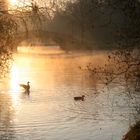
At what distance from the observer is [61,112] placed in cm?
2000

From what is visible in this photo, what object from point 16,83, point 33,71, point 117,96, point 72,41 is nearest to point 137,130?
point 117,96

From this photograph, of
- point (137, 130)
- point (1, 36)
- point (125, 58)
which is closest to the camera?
point (125, 58)

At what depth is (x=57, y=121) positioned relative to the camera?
59.4 feet

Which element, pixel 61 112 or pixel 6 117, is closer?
pixel 6 117

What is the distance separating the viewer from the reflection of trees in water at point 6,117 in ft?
52.4

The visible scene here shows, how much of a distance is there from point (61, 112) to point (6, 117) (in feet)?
8.15

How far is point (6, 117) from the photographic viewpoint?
1911 cm

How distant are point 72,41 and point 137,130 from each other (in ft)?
140

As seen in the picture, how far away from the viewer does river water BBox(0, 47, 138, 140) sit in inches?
625

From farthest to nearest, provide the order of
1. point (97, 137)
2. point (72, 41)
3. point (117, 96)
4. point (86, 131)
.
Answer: point (72, 41), point (117, 96), point (86, 131), point (97, 137)

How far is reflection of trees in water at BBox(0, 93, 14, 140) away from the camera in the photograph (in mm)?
15973

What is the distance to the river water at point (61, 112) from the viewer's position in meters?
15.9

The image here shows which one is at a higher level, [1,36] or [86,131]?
[1,36]

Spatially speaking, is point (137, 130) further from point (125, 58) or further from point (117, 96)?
point (117, 96)
